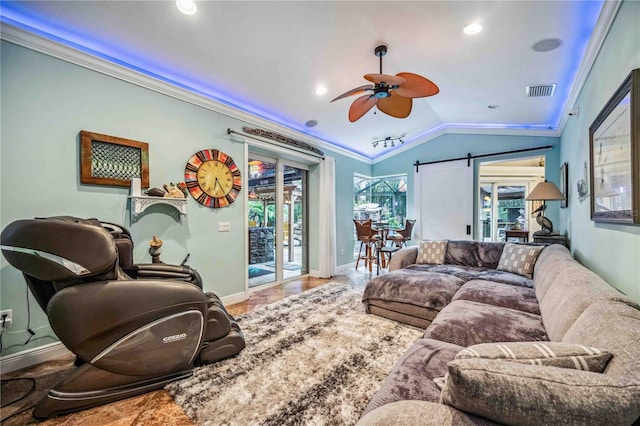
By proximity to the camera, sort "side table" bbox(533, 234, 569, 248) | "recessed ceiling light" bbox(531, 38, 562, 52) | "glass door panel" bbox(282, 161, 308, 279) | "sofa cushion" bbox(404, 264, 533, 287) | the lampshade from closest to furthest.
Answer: "recessed ceiling light" bbox(531, 38, 562, 52), "sofa cushion" bbox(404, 264, 533, 287), the lampshade, "side table" bbox(533, 234, 569, 248), "glass door panel" bbox(282, 161, 308, 279)

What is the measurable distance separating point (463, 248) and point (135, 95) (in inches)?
181

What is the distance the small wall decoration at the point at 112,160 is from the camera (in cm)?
242

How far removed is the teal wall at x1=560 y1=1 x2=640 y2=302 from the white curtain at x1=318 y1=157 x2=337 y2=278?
3.53m

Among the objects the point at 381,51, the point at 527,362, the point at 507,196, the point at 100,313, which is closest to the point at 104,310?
the point at 100,313

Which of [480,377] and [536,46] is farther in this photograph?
[536,46]

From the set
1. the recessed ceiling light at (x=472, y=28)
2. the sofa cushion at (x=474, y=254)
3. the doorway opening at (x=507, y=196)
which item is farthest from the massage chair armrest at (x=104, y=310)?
the doorway opening at (x=507, y=196)

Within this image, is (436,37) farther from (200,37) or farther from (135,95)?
(135,95)

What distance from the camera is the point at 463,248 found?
3.84 m

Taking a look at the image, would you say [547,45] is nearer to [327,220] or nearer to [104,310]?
[327,220]

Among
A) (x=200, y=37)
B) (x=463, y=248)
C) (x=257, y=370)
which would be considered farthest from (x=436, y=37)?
(x=257, y=370)

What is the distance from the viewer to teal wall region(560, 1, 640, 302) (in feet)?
4.82

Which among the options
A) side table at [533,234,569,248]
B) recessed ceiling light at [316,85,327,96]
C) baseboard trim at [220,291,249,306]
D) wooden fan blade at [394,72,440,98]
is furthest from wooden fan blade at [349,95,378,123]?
side table at [533,234,569,248]

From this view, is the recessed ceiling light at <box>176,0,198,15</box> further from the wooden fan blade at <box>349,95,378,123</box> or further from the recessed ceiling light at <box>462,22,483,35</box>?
the recessed ceiling light at <box>462,22,483,35</box>

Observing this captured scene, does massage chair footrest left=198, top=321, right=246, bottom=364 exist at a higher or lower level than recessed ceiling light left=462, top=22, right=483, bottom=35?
lower
